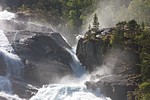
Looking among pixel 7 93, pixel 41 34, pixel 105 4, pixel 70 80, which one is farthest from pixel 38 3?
pixel 7 93

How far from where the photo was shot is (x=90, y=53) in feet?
244

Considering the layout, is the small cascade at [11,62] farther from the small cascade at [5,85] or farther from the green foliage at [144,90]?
the green foliage at [144,90]

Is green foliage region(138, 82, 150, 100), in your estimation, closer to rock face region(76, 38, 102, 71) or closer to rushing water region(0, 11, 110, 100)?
rushing water region(0, 11, 110, 100)

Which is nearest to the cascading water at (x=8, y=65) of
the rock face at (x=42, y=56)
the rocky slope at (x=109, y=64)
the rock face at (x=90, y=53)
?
the rock face at (x=42, y=56)

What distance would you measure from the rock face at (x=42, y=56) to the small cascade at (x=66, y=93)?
4919 mm

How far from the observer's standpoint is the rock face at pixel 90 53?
73312mm

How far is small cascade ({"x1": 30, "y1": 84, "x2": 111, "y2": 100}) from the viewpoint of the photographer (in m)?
62.0

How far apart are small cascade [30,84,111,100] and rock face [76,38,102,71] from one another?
10136 mm

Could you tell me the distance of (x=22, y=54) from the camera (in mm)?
72188

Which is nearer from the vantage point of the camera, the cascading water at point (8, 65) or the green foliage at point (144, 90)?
the green foliage at point (144, 90)

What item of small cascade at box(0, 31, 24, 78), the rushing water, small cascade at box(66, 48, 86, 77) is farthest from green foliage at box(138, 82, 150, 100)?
small cascade at box(0, 31, 24, 78)

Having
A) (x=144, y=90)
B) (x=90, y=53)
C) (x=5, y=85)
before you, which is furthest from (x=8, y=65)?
(x=144, y=90)

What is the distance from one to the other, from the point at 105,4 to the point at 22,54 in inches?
2012

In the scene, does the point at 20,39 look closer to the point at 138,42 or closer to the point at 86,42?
the point at 86,42
